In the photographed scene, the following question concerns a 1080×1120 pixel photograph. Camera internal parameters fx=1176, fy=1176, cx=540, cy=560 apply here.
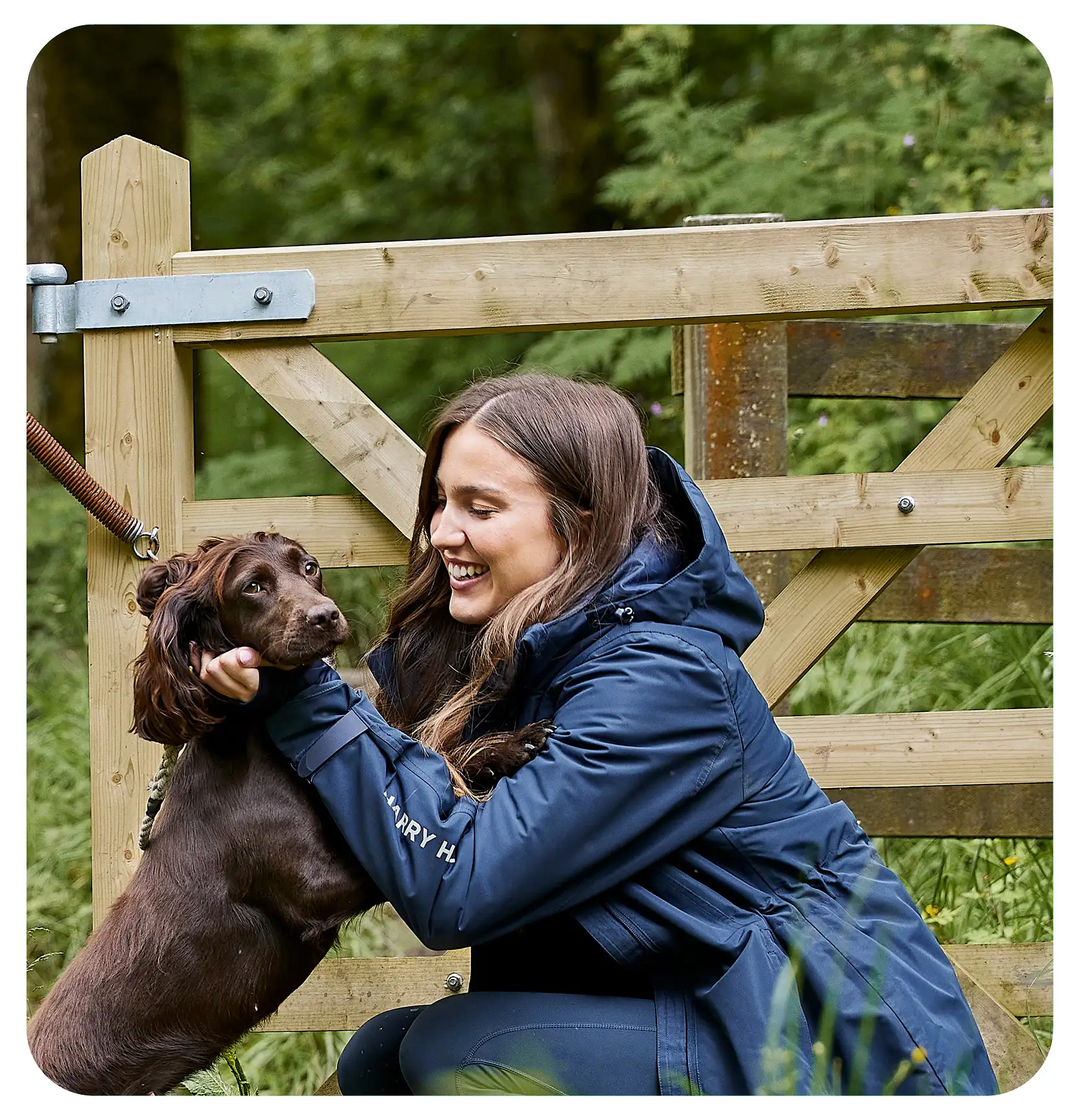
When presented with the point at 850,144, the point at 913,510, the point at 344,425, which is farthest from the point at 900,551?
the point at 850,144

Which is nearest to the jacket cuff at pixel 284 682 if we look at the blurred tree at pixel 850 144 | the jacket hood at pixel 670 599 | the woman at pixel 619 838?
the woman at pixel 619 838

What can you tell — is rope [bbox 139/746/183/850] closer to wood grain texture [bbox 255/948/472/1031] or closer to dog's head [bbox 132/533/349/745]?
dog's head [bbox 132/533/349/745]

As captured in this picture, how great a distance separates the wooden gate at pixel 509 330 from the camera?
2.79 metres

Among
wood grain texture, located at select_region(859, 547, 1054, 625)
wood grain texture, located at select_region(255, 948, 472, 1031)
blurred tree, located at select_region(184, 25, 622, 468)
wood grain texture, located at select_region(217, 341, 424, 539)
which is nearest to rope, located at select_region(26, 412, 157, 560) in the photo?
wood grain texture, located at select_region(217, 341, 424, 539)

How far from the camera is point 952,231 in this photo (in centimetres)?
278

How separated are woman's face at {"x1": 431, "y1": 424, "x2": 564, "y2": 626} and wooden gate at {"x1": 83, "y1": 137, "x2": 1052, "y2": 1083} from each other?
56cm

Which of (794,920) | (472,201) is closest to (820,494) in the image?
(794,920)

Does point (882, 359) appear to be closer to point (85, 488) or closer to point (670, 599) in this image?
point (670, 599)

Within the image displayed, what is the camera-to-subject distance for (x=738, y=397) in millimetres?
3590

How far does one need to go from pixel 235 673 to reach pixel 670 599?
78cm

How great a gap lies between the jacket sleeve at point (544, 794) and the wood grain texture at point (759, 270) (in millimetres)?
1040

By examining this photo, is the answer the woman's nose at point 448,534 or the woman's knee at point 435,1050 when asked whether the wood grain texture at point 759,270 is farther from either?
the woman's knee at point 435,1050

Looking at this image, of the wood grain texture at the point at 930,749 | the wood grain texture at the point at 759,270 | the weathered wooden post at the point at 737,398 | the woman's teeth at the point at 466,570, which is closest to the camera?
the woman's teeth at the point at 466,570

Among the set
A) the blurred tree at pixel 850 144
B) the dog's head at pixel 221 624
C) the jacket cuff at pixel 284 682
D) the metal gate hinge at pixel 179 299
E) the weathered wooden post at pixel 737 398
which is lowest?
the jacket cuff at pixel 284 682
